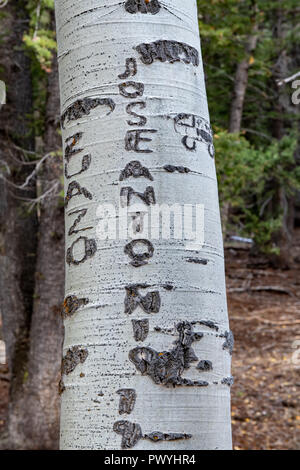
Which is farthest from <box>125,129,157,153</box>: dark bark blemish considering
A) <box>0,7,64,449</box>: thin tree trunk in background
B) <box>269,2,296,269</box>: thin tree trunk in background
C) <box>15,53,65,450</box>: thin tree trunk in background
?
<box>269,2,296,269</box>: thin tree trunk in background

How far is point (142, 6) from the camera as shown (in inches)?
47.2

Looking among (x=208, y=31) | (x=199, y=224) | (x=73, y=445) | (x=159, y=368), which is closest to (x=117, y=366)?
(x=159, y=368)

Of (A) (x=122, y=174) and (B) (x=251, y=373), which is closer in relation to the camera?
(A) (x=122, y=174)

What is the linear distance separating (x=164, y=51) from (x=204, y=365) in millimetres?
755

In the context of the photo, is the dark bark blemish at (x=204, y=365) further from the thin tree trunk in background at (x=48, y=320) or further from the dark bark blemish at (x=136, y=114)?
the thin tree trunk in background at (x=48, y=320)

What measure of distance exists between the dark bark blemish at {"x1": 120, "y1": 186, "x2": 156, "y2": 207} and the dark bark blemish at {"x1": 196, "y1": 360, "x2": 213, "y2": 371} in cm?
38

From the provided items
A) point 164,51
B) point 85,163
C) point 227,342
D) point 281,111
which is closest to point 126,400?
point 227,342

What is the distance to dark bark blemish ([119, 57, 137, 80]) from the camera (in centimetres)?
117

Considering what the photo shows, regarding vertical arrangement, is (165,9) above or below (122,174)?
above

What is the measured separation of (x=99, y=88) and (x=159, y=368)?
27.0 inches

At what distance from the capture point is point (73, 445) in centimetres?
108

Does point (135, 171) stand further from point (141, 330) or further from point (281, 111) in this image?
point (281, 111)

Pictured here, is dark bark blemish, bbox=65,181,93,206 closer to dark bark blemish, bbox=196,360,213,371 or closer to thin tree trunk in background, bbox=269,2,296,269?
dark bark blemish, bbox=196,360,213,371
